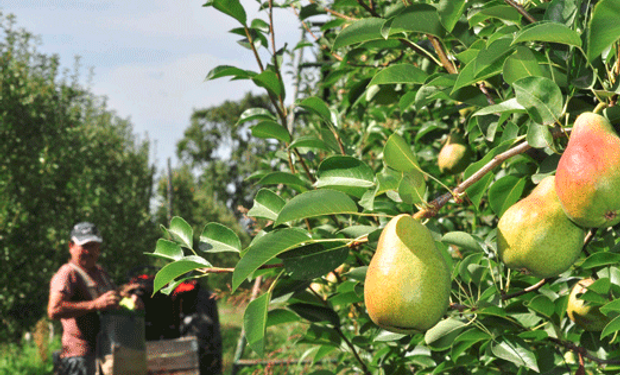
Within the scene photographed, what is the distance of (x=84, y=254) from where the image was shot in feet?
12.7

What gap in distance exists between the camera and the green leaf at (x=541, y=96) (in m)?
0.78

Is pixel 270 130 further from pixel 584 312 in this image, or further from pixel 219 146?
pixel 219 146

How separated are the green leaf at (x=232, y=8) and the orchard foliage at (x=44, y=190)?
7590 millimetres

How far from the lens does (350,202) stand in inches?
32.6

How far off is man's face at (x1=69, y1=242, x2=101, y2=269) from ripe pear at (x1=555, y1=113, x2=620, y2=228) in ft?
12.7

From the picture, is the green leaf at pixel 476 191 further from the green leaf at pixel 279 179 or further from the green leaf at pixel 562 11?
the green leaf at pixel 279 179

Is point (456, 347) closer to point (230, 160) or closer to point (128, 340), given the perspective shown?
point (128, 340)

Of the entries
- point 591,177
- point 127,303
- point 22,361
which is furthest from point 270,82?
point 22,361

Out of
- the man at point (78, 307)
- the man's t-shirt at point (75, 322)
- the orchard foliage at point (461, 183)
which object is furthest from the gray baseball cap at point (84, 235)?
the orchard foliage at point (461, 183)

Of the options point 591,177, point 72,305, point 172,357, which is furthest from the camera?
point 172,357

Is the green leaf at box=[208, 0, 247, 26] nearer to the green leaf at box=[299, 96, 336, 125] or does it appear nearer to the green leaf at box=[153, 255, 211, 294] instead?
the green leaf at box=[299, 96, 336, 125]

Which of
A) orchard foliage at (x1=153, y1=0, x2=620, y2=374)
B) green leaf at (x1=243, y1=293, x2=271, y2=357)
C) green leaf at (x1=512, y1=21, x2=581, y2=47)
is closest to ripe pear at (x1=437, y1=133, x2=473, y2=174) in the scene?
orchard foliage at (x1=153, y1=0, x2=620, y2=374)

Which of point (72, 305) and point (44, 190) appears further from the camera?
point (44, 190)

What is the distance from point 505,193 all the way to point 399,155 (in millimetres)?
402
